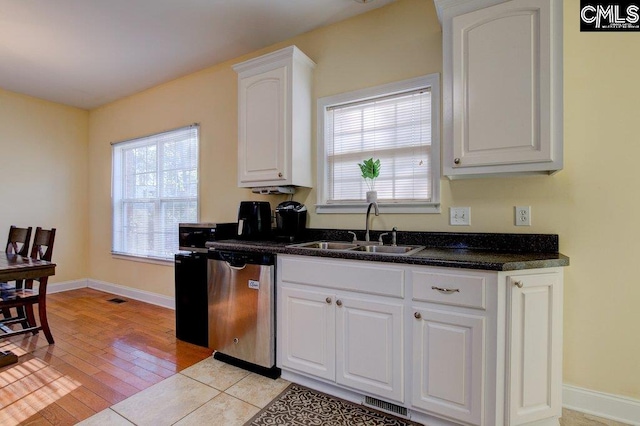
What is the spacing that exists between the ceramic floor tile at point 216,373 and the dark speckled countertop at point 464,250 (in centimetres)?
89

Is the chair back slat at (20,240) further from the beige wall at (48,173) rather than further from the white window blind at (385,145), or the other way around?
the white window blind at (385,145)

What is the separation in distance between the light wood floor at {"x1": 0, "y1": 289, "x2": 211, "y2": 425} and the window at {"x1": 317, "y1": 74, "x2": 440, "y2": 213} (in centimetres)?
180

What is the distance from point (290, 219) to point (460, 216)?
129 cm

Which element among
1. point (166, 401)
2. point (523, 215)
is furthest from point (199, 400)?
point (523, 215)

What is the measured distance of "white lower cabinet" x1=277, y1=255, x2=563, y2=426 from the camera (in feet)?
4.82

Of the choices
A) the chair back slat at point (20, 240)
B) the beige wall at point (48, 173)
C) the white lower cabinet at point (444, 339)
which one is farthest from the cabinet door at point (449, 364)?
the beige wall at point (48, 173)

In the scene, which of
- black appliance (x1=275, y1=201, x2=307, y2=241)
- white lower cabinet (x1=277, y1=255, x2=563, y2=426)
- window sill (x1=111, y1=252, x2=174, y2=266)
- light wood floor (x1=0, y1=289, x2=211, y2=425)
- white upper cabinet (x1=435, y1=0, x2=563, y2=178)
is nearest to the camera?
white lower cabinet (x1=277, y1=255, x2=563, y2=426)

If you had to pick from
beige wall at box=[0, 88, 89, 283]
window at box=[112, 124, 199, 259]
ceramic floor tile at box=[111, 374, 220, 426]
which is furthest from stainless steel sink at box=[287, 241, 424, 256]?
beige wall at box=[0, 88, 89, 283]

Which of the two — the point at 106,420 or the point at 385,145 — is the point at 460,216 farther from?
the point at 106,420

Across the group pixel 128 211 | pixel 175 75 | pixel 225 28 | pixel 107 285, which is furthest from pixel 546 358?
pixel 107 285

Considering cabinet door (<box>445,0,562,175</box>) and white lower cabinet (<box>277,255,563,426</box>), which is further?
cabinet door (<box>445,0,562,175</box>)

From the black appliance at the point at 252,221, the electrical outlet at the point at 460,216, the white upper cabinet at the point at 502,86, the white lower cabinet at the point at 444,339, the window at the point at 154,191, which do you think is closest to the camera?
the white lower cabinet at the point at 444,339

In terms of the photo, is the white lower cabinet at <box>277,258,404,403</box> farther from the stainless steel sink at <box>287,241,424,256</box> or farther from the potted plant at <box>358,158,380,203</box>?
the potted plant at <box>358,158,380,203</box>

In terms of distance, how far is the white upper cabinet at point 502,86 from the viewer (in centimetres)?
159
